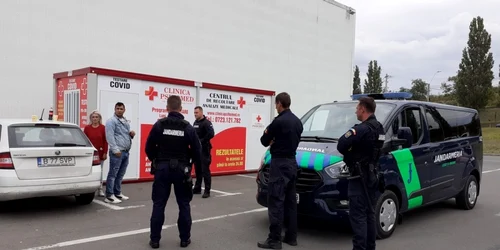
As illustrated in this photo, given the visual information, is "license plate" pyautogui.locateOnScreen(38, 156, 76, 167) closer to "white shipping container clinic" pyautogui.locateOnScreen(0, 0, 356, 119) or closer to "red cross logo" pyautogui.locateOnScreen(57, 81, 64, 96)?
"red cross logo" pyautogui.locateOnScreen(57, 81, 64, 96)

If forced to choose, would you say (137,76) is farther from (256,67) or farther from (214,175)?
(256,67)

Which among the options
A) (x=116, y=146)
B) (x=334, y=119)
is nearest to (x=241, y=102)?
(x=116, y=146)

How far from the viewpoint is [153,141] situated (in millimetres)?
4910

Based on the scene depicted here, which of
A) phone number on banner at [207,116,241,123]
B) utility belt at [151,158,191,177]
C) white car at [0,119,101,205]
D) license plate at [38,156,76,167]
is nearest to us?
utility belt at [151,158,191,177]

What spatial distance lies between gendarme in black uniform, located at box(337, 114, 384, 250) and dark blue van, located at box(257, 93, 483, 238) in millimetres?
604

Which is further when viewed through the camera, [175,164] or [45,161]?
[45,161]

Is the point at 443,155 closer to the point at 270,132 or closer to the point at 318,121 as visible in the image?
the point at 318,121

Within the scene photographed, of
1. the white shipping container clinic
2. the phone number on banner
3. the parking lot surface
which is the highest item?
the white shipping container clinic

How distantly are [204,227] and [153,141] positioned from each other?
179cm

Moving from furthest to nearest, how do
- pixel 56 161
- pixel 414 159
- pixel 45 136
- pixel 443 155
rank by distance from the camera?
pixel 443 155 < pixel 45 136 < pixel 56 161 < pixel 414 159

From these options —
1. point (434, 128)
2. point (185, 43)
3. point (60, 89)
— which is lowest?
point (434, 128)

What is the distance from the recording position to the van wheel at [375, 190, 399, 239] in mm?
5414

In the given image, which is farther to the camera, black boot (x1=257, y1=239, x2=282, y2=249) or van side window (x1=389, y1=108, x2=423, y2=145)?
van side window (x1=389, y1=108, x2=423, y2=145)

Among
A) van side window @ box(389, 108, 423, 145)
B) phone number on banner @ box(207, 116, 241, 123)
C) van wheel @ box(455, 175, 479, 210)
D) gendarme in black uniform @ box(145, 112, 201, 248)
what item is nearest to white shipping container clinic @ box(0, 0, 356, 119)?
phone number on banner @ box(207, 116, 241, 123)
